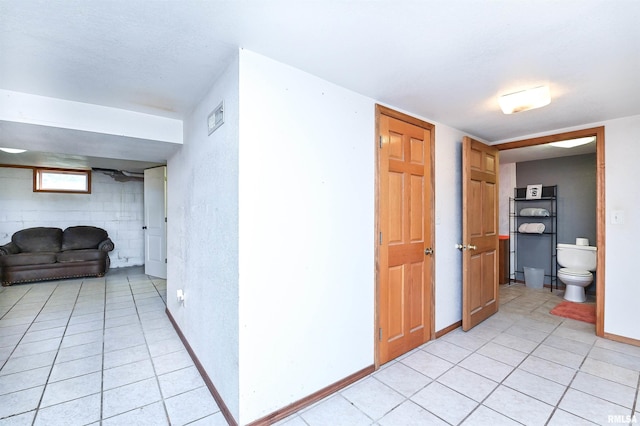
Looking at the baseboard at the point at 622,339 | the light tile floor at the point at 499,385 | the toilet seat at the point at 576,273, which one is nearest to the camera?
the light tile floor at the point at 499,385

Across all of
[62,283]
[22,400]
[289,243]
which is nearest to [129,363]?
[22,400]

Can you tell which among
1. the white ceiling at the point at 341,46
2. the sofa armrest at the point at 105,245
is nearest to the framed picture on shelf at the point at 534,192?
the white ceiling at the point at 341,46

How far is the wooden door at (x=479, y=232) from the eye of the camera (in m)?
3.05

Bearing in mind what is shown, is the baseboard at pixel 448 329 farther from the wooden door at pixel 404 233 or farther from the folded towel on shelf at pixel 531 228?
the folded towel on shelf at pixel 531 228

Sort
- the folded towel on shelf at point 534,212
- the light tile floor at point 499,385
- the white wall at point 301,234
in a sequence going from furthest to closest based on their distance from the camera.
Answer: the folded towel on shelf at point 534,212, the light tile floor at point 499,385, the white wall at point 301,234

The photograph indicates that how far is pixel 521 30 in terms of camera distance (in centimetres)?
146

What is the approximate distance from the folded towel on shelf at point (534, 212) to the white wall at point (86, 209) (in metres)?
7.81

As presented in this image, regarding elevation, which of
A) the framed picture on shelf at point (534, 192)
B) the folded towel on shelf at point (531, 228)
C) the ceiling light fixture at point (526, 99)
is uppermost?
the ceiling light fixture at point (526, 99)

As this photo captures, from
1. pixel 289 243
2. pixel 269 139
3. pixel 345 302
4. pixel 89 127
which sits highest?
pixel 89 127

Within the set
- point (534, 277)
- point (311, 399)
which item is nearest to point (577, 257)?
point (534, 277)

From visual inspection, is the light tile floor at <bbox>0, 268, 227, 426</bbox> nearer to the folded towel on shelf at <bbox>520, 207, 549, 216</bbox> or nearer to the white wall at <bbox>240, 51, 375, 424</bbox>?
the white wall at <bbox>240, 51, 375, 424</bbox>

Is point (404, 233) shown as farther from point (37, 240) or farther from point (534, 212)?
point (37, 240)

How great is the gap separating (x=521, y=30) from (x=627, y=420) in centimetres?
235

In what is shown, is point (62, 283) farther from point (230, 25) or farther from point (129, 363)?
point (230, 25)
